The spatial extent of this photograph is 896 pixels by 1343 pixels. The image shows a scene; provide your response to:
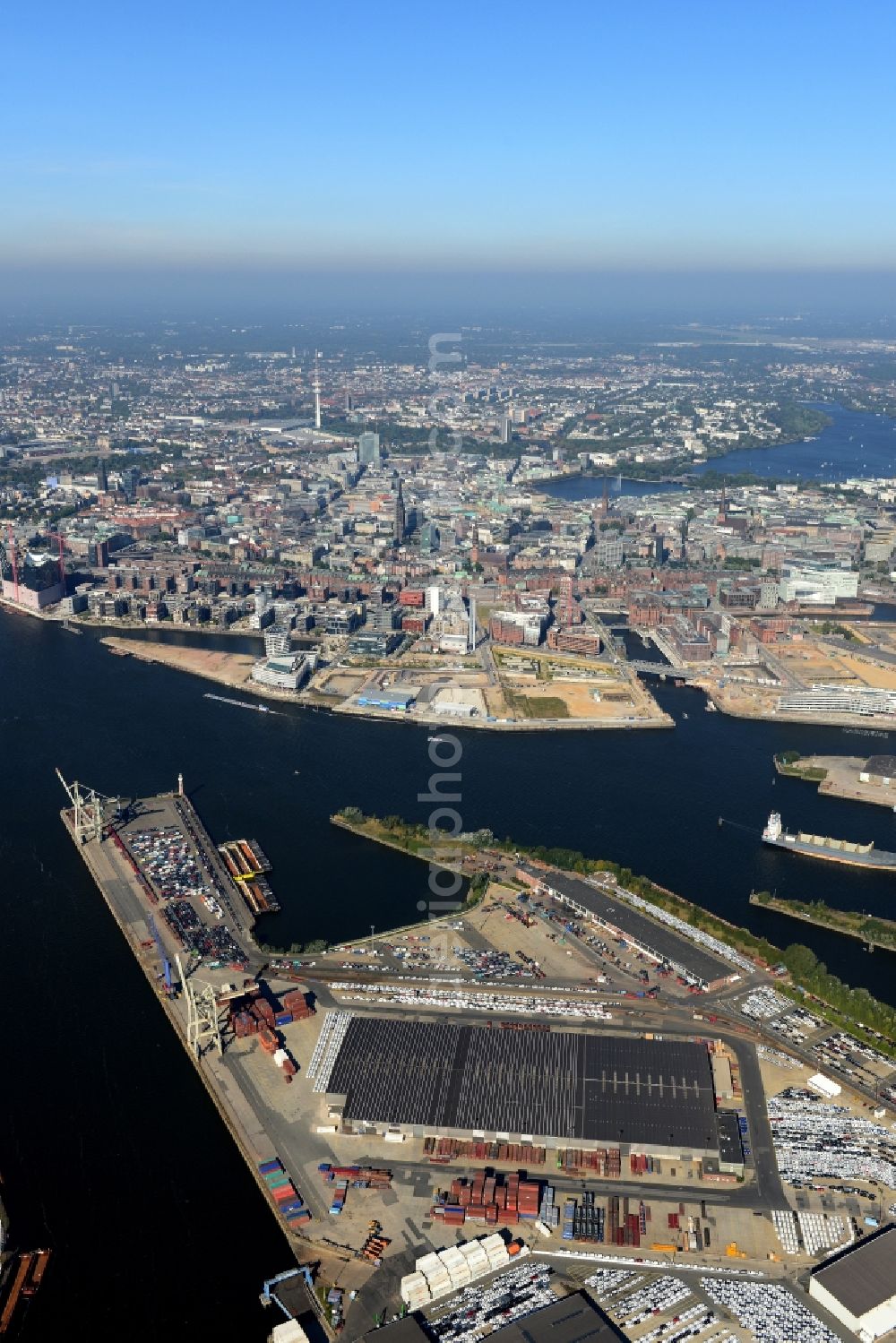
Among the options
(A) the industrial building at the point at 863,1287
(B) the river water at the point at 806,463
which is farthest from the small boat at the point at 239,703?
(B) the river water at the point at 806,463

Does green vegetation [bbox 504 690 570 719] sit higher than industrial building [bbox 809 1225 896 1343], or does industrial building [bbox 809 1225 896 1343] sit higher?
green vegetation [bbox 504 690 570 719]

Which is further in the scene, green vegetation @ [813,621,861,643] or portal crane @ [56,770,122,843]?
green vegetation @ [813,621,861,643]

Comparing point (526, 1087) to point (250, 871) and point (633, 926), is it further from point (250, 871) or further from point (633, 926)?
point (250, 871)

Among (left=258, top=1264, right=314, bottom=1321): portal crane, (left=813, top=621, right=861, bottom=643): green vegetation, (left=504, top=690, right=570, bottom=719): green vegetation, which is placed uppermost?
(left=813, top=621, right=861, bottom=643): green vegetation

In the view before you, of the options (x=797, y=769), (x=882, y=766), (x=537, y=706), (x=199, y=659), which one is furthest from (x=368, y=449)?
(x=882, y=766)

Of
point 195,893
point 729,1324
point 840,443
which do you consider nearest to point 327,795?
point 195,893

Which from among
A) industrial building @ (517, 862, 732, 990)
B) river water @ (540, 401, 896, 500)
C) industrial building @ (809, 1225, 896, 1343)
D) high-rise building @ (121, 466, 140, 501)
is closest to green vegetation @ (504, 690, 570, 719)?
industrial building @ (517, 862, 732, 990)

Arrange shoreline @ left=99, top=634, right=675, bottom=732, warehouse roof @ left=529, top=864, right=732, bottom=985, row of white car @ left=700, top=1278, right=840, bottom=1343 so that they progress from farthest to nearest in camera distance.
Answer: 1. shoreline @ left=99, top=634, right=675, bottom=732
2. warehouse roof @ left=529, top=864, right=732, bottom=985
3. row of white car @ left=700, top=1278, right=840, bottom=1343

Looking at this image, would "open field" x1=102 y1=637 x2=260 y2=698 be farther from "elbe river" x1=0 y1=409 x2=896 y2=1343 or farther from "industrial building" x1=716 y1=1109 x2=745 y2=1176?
"industrial building" x1=716 y1=1109 x2=745 y2=1176
